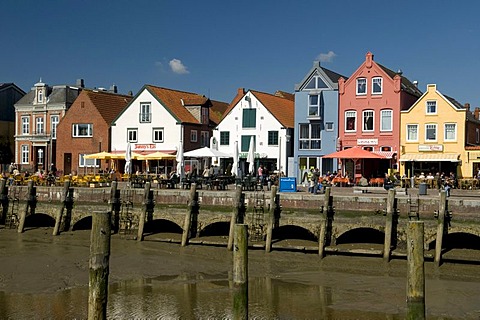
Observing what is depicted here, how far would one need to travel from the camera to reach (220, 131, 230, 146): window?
49938mm

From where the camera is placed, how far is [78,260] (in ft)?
80.4

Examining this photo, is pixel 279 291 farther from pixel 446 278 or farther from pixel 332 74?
pixel 332 74

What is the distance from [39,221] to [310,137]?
21792 millimetres

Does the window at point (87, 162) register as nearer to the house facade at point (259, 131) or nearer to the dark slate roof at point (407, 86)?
the house facade at point (259, 131)

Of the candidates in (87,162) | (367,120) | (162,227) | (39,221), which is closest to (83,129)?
(87,162)

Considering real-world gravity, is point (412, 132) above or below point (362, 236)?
above

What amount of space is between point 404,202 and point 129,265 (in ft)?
37.6

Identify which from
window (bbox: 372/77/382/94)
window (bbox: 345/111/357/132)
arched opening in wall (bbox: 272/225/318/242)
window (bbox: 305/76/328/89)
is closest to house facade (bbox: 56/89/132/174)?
window (bbox: 305/76/328/89)

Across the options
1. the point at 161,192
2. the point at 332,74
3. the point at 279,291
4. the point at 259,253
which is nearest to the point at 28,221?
the point at 161,192

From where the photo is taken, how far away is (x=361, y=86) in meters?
45.1

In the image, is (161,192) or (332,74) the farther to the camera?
(332,74)

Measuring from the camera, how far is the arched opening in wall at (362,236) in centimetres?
Answer: 2603

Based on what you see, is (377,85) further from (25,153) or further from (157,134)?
(25,153)

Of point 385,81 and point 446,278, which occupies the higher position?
point 385,81
